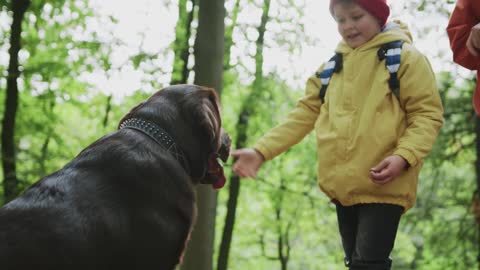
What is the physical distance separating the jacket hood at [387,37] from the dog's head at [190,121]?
33.5 inches

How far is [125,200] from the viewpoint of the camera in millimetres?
2740

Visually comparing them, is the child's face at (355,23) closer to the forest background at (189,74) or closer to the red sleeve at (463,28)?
the red sleeve at (463,28)

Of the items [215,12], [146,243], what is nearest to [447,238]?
[215,12]

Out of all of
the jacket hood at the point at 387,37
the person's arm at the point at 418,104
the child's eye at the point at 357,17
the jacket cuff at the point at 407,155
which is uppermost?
the child's eye at the point at 357,17

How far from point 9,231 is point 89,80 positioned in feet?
27.3

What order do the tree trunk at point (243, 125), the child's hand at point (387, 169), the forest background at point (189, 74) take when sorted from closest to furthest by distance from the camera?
the child's hand at point (387, 169)
the forest background at point (189, 74)
the tree trunk at point (243, 125)

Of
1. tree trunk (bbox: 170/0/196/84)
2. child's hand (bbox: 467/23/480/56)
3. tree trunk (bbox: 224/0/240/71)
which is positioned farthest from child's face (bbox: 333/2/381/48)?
tree trunk (bbox: 224/0/240/71)

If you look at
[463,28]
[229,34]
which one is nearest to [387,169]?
[463,28]

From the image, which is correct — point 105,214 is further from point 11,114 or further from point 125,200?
point 11,114

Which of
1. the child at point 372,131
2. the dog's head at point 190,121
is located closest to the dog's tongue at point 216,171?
the dog's head at point 190,121

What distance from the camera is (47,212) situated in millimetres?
2539

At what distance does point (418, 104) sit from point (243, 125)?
880 centimetres

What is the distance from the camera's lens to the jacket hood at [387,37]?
3152 millimetres

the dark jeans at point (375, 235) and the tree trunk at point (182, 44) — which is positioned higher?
the tree trunk at point (182, 44)
